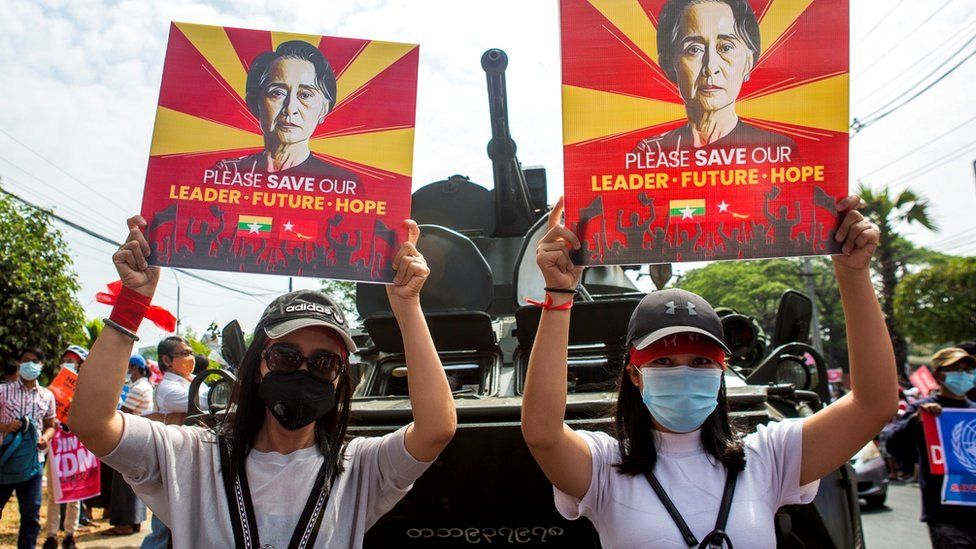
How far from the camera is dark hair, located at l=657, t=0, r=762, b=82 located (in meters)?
2.38

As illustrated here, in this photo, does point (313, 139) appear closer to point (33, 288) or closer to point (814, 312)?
point (33, 288)

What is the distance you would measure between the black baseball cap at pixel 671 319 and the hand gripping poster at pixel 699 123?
0.19m

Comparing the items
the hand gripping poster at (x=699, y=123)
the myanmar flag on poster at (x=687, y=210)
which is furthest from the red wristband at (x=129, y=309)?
the myanmar flag on poster at (x=687, y=210)

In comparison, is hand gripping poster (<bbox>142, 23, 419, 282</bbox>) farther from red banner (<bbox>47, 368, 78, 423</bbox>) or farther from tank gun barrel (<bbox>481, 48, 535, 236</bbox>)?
red banner (<bbox>47, 368, 78, 423</bbox>)

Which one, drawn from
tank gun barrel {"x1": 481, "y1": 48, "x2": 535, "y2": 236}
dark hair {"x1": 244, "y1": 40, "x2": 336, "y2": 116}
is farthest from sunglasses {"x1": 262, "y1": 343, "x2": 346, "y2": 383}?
tank gun barrel {"x1": 481, "y1": 48, "x2": 535, "y2": 236}

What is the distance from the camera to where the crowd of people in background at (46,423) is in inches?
251

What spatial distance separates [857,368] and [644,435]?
673 mm

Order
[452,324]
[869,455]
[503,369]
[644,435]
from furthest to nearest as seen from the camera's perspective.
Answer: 1. [869,455]
2. [503,369]
3. [452,324]
4. [644,435]

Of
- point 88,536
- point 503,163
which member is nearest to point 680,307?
point 503,163

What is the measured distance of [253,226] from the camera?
251cm

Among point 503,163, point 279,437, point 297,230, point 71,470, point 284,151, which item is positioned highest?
point 503,163

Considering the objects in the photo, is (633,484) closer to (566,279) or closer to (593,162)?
(566,279)

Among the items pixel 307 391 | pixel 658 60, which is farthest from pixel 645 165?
pixel 307 391

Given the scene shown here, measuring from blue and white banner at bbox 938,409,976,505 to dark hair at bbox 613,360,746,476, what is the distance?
3050 mm
